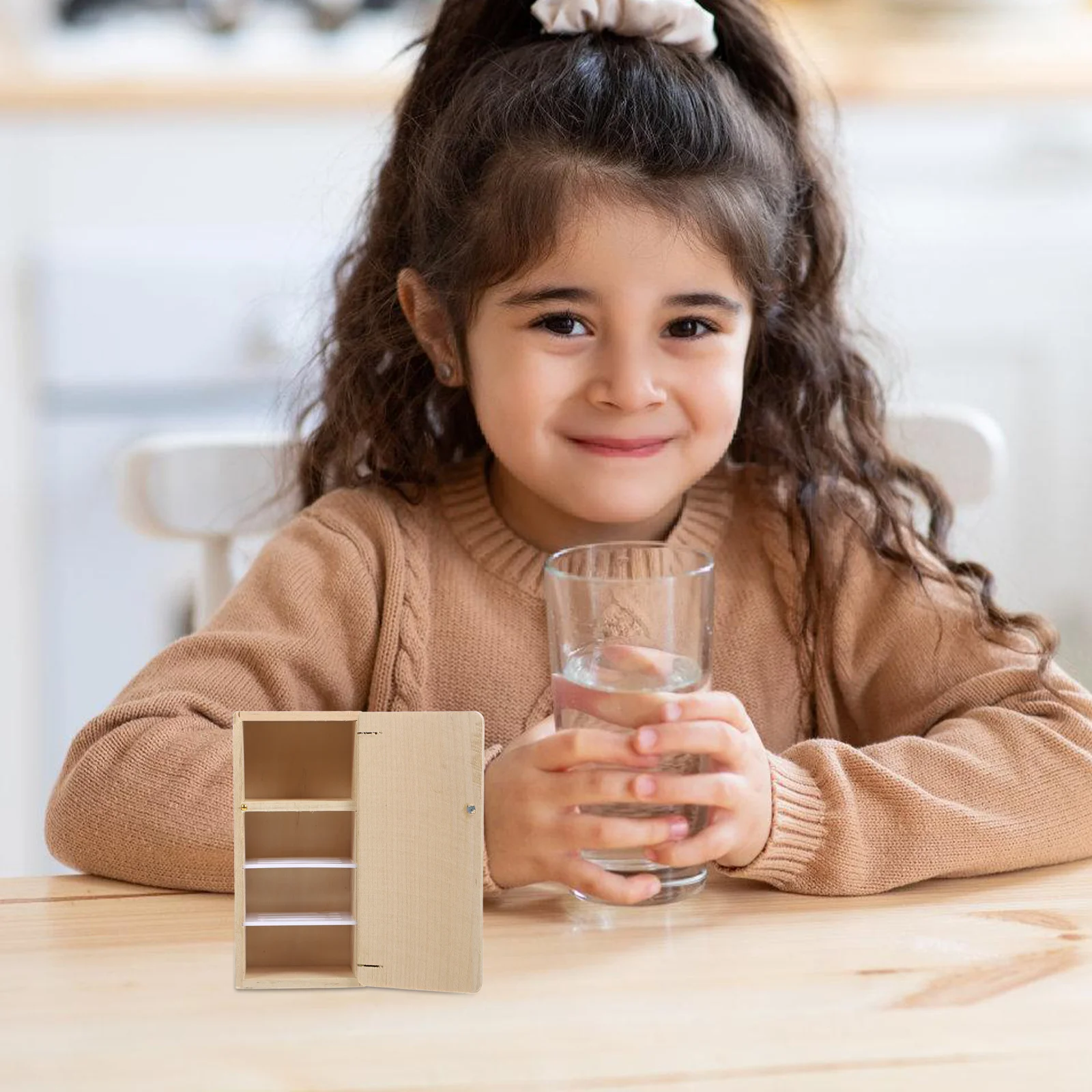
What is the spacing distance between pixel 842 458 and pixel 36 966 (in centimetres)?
69

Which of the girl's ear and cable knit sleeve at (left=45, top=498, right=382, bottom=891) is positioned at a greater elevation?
the girl's ear

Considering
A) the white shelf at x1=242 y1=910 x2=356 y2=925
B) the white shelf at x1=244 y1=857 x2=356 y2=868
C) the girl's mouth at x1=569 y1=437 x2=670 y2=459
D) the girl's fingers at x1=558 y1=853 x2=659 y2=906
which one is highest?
the girl's mouth at x1=569 y1=437 x2=670 y2=459

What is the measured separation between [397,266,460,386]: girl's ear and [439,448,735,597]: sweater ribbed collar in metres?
0.08

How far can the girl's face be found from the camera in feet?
3.37

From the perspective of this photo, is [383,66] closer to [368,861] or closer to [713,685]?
[713,685]

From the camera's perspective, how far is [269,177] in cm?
215

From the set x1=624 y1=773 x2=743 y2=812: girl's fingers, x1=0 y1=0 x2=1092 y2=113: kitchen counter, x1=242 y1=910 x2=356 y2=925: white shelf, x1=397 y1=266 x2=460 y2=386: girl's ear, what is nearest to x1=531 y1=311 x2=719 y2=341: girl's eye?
x1=397 y1=266 x2=460 y2=386: girl's ear

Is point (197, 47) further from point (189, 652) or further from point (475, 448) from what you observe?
point (189, 652)

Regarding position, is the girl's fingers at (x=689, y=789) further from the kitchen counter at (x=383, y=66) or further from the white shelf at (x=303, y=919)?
the kitchen counter at (x=383, y=66)

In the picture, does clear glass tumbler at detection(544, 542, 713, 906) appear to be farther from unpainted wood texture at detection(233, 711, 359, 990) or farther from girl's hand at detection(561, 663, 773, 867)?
unpainted wood texture at detection(233, 711, 359, 990)

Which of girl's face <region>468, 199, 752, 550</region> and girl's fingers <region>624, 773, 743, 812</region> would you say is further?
girl's face <region>468, 199, 752, 550</region>

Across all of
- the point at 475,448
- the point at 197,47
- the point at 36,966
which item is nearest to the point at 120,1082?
the point at 36,966

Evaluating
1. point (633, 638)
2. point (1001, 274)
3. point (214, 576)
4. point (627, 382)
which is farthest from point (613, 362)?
point (1001, 274)

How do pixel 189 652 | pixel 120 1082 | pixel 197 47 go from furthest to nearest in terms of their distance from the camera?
pixel 197 47 < pixel 189 652 < pixel 120 1082
